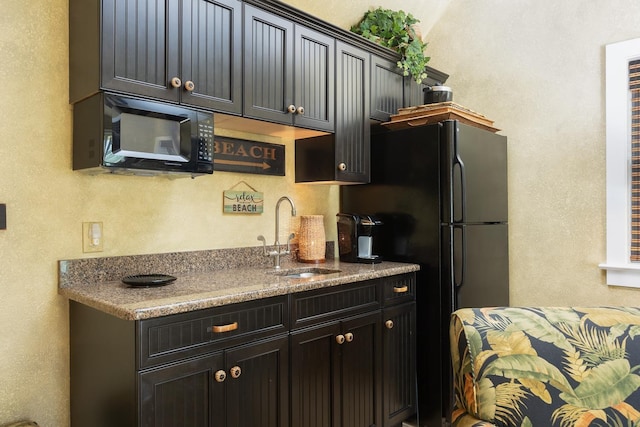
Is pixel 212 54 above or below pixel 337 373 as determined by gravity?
above

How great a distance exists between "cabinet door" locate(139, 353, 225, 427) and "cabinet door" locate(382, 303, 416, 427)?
107 cm

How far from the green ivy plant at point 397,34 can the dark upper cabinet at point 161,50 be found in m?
1.19

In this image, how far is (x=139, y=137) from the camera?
70.9 inches

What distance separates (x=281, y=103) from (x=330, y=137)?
1.45 feet

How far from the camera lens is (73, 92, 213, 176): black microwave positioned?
1708 mm

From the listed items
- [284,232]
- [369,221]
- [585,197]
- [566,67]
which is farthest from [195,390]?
[566,67]

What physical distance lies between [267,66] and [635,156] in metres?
2.33

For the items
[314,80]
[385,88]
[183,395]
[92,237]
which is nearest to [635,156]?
[385,88]

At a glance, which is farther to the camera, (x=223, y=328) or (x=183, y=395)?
(x=223, y=328)

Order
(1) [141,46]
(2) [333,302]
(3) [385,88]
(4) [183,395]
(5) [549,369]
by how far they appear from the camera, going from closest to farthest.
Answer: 1. (5) [549,369]
2. (4) [183,395]
3. (1) [141,46]
4. (2) [333,302]
5. (3) [385,88]

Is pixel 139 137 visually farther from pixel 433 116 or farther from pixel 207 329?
pixel 433 116

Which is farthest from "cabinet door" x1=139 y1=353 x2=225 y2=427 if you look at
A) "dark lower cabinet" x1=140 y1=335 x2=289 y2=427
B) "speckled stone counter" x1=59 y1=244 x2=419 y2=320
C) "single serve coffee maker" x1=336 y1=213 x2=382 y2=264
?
"single serve coffee maker" x1=336 y1=213 x2=382 y2=264

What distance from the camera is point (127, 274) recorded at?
206cm

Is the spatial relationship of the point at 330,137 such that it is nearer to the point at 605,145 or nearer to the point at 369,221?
the point at 369,221
